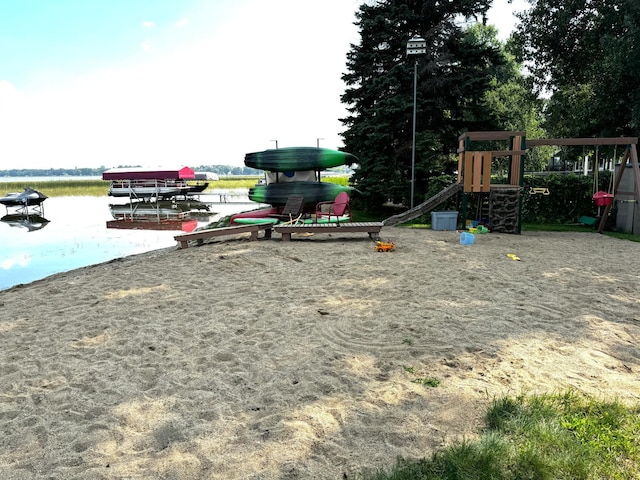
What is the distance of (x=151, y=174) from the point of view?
39.2 m

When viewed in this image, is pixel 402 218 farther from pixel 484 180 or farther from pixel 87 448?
pixel 87 448

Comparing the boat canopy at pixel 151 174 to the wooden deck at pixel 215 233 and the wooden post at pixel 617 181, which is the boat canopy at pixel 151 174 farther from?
the wooden post at pixel 617 181

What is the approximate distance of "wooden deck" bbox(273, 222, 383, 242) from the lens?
34.6ft

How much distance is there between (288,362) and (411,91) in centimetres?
1506

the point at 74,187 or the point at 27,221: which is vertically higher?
the point at 74,187

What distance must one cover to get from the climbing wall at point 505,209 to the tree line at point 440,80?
3.98 m

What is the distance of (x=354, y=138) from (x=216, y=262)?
434 inches

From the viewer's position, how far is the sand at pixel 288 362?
106 inches

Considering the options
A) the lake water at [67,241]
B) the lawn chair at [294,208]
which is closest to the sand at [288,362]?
the lawn chair at [294,208]

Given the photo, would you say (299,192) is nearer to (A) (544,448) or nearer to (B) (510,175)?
(B) (510,175)

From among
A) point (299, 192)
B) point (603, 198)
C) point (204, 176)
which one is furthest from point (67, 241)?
point (204, 176)

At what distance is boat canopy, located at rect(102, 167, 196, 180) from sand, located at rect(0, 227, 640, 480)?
32.3 meters

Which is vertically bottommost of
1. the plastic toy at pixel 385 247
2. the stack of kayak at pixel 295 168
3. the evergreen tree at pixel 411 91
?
the plastic toy at pixel 385 247

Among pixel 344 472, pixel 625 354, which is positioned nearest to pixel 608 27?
pixel 625 354
